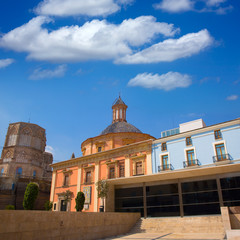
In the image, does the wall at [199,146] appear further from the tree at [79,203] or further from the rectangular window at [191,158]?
the tree at [79,203]

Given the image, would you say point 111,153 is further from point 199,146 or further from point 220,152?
point 220,152

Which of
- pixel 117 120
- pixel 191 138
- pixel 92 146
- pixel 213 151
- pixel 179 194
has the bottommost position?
pixel 179 194

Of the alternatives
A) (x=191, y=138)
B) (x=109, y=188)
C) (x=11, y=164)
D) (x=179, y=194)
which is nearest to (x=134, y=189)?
(x=109, y=188)

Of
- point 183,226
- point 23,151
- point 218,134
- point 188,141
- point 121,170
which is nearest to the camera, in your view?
point 183,226

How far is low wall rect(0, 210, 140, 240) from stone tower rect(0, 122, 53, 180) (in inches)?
1339

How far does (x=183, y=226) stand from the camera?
21.0 meters

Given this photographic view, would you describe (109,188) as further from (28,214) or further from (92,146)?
(28,214)

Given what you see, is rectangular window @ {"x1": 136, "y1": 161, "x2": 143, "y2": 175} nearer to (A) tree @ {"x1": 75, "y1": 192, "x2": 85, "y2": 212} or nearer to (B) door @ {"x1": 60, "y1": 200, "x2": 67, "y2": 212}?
(A) tree @ {"x1": 75, "y1": 192, "x2": 85, "y2": 212}

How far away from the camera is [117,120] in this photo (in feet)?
143

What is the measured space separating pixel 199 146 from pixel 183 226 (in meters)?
7.77

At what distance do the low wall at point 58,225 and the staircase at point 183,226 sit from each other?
2914mm

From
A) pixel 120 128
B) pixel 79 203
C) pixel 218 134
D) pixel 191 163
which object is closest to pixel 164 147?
pixel 191 163

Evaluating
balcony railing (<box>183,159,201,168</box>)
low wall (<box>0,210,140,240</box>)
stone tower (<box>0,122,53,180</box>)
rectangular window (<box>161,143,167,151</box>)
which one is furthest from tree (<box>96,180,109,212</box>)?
stone tower (<box>0,122,53,180</box>)

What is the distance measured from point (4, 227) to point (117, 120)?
108 ft
